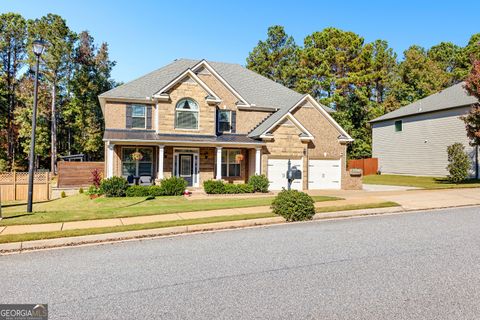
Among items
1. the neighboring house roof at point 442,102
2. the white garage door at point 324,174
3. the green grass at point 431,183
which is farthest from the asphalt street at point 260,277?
the neighboring house roof at point 442,102

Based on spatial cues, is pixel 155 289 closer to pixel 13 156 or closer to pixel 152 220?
pixel 152 220

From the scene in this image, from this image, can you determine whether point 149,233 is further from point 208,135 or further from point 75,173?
point 75,173

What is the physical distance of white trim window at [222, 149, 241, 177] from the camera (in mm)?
22578

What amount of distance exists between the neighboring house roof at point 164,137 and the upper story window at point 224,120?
50.7 inches

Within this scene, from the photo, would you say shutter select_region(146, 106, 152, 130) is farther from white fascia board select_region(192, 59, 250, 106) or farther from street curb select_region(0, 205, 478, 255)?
street curb select_region(0, 205, 478, 255)

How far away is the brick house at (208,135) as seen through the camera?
2047cm

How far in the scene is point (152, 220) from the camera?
10.2 metres

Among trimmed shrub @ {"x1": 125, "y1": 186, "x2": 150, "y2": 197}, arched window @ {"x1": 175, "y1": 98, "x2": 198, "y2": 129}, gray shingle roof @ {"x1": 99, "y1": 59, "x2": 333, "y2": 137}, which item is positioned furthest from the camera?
gray shingle roof @ {"x1": 99, "y1": 59, "x2": 333, "y2": 137}

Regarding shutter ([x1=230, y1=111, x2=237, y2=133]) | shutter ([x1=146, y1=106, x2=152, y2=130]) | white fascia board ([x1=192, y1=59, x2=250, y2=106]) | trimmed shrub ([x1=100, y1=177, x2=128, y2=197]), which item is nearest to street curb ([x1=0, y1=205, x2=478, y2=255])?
trimmed shrub ([x1=100, y1=177, x2=128, y2=197])

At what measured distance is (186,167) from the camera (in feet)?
71.1

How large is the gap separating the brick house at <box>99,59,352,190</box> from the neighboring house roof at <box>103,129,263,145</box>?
59 mm

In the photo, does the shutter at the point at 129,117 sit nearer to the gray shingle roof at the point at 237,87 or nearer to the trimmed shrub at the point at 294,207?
the gray shingle roof at the point at 237,87

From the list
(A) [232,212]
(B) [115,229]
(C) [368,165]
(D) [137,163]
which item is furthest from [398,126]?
(B) [115,229]

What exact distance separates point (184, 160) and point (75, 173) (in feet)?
32.1
